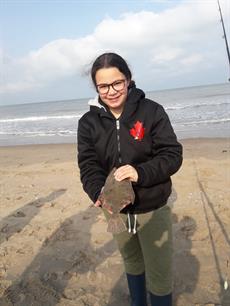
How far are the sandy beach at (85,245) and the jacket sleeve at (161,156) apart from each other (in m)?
1.67

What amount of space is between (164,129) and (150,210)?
59 cm

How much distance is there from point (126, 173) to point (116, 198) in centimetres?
20

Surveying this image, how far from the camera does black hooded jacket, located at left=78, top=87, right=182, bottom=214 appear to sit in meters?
2.62

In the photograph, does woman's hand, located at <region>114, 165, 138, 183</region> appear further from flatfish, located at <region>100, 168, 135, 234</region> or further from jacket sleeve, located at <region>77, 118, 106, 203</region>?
jacket sleeve, located at <region>77, 118, 106, 203</region>

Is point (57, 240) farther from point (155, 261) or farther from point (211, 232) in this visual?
point (155, 261)

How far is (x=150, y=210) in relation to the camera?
9.00 feet

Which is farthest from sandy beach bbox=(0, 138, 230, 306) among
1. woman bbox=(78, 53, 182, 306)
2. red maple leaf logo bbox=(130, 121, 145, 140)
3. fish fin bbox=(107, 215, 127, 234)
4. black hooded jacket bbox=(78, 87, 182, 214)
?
red maple leaf logo bbox=(130, 121, 145, 140)

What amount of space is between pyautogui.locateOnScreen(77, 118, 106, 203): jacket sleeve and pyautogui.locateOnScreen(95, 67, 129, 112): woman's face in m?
0.27

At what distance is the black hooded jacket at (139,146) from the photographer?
2.62 metres

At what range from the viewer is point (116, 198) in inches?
101

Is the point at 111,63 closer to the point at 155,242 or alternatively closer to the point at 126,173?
the point at 126,173

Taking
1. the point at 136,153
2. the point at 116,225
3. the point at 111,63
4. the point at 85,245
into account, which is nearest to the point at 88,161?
the point at 136,153

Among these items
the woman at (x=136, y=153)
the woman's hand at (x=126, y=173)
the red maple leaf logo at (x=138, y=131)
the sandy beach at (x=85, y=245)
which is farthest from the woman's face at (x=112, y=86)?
the sandy beach at (x=85, y=245)

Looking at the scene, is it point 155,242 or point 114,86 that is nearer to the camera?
point 114,86
